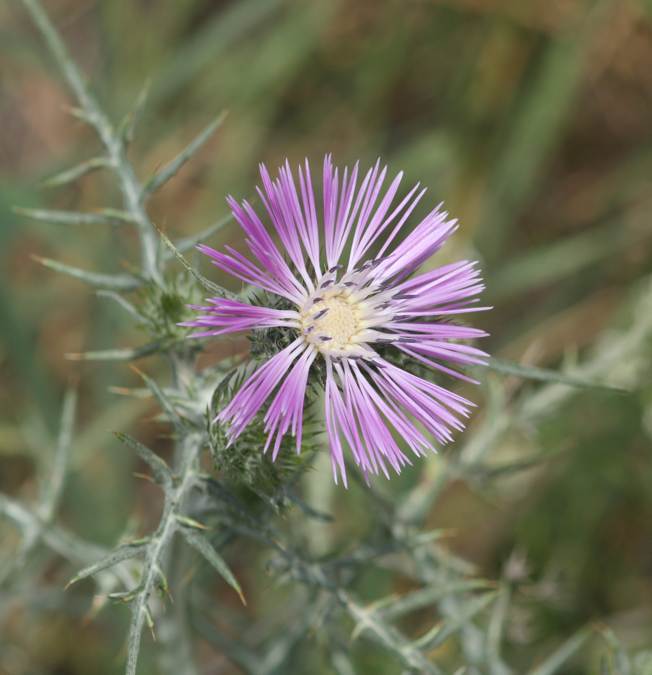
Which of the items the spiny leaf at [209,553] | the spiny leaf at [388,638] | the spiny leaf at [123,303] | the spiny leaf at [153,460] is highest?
the spiny leaf at [123,303]

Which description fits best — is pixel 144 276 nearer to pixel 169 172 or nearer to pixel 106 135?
pixel 169 172

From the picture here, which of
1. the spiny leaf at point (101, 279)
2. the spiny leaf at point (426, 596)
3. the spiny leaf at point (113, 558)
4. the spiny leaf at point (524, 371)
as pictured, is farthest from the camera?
the spiny leaf at point (426, 596)

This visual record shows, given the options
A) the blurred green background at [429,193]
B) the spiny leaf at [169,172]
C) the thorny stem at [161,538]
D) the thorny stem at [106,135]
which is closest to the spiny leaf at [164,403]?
the thorny stem at [161,538]

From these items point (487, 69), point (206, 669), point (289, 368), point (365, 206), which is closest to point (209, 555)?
point (289, 368)

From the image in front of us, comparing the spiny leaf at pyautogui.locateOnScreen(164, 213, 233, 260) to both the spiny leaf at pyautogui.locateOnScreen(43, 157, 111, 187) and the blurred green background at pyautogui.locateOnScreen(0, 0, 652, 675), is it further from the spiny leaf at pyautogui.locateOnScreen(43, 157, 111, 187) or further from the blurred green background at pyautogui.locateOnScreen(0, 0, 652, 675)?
the blurred green background at pyautogui.locateOnScreen(0, 0, 652, 675)

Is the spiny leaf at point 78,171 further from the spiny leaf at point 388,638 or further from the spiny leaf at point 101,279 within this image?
the spiny leaf at point 388,638
